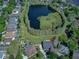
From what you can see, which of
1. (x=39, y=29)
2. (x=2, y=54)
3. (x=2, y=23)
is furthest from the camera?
(x=2, y=23)

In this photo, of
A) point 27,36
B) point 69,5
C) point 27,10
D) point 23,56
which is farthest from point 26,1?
point 23,56

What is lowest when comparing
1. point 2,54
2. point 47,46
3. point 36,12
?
point 2,54

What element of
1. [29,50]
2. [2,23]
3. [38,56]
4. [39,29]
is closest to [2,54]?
[29,50]

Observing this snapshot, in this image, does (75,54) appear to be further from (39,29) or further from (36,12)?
(36,12)

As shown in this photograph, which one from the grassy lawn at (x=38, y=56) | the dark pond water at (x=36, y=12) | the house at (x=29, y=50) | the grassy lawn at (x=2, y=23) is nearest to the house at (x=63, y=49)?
the grassy lawn at (x=38, y=56)

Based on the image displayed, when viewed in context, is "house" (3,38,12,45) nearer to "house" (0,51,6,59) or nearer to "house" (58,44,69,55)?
"house" (0,51,6,59)

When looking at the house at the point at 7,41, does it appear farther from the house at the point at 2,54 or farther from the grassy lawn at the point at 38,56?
the grassy lawn at the point at 38,56

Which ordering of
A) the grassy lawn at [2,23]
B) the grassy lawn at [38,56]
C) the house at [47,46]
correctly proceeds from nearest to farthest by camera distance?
the grassy lawn at [38,56], the house at [47,46], the grassy lawn at [2,23]

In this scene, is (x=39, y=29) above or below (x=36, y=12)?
below
